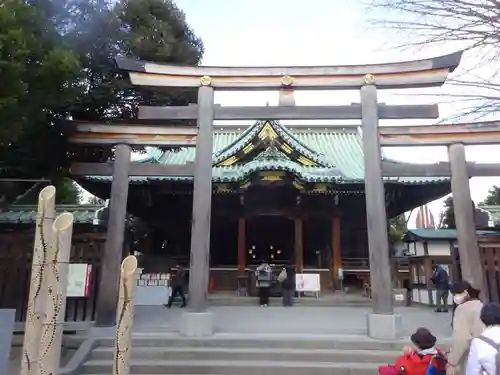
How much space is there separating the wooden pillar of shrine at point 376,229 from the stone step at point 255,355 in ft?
2.11

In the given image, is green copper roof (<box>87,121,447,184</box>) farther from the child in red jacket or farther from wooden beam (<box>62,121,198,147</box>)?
the child in red jacket

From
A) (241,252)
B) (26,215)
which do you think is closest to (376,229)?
(241,252)

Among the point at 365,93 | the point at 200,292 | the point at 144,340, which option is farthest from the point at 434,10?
the point at 144,340

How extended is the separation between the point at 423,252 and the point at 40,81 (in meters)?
14.3

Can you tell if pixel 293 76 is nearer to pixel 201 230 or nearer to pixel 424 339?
pixel 201 230

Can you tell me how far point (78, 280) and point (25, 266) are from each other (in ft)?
4.19

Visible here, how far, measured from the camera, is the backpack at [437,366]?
362 centimetres

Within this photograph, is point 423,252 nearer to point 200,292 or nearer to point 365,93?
point 365,93

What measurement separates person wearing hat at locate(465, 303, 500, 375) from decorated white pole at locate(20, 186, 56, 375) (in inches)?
155

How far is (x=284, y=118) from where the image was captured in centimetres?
839

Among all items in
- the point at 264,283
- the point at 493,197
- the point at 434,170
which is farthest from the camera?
the point at 493,197

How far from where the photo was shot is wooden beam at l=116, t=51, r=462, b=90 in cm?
831

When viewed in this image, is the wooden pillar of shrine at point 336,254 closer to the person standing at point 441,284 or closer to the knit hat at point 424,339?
the person standing at point 441,284

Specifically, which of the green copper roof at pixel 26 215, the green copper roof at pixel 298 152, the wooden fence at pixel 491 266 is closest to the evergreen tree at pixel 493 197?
the green copper roof at pixel 298 152
